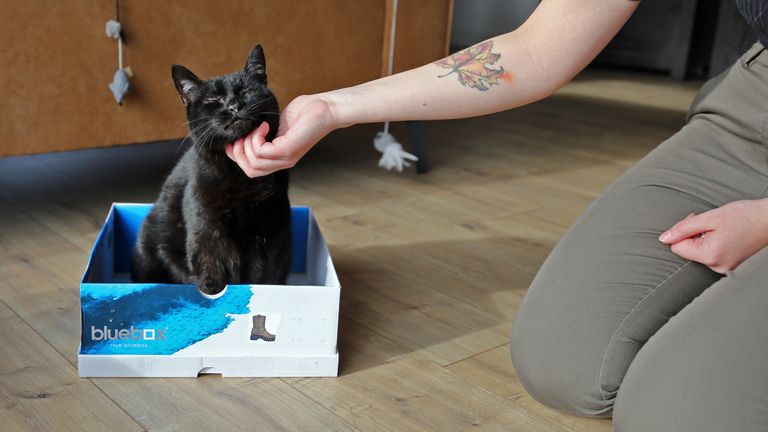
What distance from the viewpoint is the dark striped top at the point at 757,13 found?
1.03 m

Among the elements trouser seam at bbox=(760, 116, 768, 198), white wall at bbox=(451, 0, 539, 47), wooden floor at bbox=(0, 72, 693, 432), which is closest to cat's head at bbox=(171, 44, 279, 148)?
wooden floor at bbox=(0, 72, 693, 432)

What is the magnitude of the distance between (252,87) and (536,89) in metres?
0.44

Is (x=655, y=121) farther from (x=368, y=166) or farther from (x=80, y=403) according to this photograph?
(x=80, y=403)

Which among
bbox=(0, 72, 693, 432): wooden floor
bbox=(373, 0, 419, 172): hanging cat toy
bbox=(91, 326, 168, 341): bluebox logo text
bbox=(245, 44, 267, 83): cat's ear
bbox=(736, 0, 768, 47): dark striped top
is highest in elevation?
bbox=(736, 0, 768, 47): dark striped top

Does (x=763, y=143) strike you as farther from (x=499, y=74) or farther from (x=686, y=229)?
(x=499, y=74)

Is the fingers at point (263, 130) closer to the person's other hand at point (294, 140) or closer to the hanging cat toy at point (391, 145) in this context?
the person's other hand at point (294, 140)

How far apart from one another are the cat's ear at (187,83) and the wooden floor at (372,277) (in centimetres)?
43

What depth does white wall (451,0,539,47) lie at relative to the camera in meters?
2.42

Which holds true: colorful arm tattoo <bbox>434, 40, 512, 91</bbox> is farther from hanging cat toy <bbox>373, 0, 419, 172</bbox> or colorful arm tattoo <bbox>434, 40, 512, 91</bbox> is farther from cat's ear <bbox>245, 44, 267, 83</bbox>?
hanging cat toy <bbox>373, 0, 419, 172</bbox>

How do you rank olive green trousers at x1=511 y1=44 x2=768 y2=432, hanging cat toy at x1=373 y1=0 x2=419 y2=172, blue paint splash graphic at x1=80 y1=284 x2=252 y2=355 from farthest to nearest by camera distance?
1. hanging cat toy at x1=373 y1=0 x2=419 y2=172
2. blue paint splash graphic at x1=80 y1=284 x2=252 y2=355
3. olive green trousers at x1=511 y1=44 x2=768 y2=432

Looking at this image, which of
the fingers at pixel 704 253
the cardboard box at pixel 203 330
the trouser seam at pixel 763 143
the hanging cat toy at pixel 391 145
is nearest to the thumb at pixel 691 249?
the fingers at pixel 704 253

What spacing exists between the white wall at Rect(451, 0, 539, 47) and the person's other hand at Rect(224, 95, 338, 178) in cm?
130

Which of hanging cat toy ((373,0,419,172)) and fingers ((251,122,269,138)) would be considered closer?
fingers ((251,122,269,138))

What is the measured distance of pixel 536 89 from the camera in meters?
1.15
